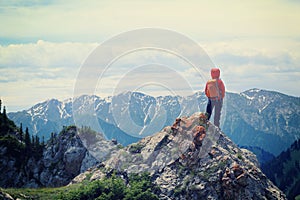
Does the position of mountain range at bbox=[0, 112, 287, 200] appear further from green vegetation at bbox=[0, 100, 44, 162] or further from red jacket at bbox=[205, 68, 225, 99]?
green vegetation at bbox=[0, 100, 44, 162]

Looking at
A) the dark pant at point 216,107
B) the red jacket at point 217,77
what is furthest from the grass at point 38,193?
the red jacket at point 217,77

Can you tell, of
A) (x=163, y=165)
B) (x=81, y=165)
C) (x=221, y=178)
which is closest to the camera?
(x=221, y=178)

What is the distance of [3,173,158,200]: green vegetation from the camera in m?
77.9

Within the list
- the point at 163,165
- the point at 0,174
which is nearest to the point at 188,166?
the point at 163,165

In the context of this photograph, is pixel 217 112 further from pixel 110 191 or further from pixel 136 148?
pixel 110 191

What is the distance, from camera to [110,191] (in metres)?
79.1

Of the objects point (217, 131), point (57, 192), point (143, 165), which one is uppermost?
point (217, 131)

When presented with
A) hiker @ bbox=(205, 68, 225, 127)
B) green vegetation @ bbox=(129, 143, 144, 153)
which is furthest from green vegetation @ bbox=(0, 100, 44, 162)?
hiker @ bbox=(205, 68, 225, 127)

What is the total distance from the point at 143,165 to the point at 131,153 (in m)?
5.55

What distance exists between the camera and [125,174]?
85.6 m

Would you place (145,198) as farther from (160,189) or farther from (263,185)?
(263,185)

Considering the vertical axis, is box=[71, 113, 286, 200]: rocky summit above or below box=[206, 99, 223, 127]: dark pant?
below

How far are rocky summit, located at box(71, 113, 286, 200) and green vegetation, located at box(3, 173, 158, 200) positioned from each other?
1.94 m

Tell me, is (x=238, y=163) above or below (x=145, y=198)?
above
